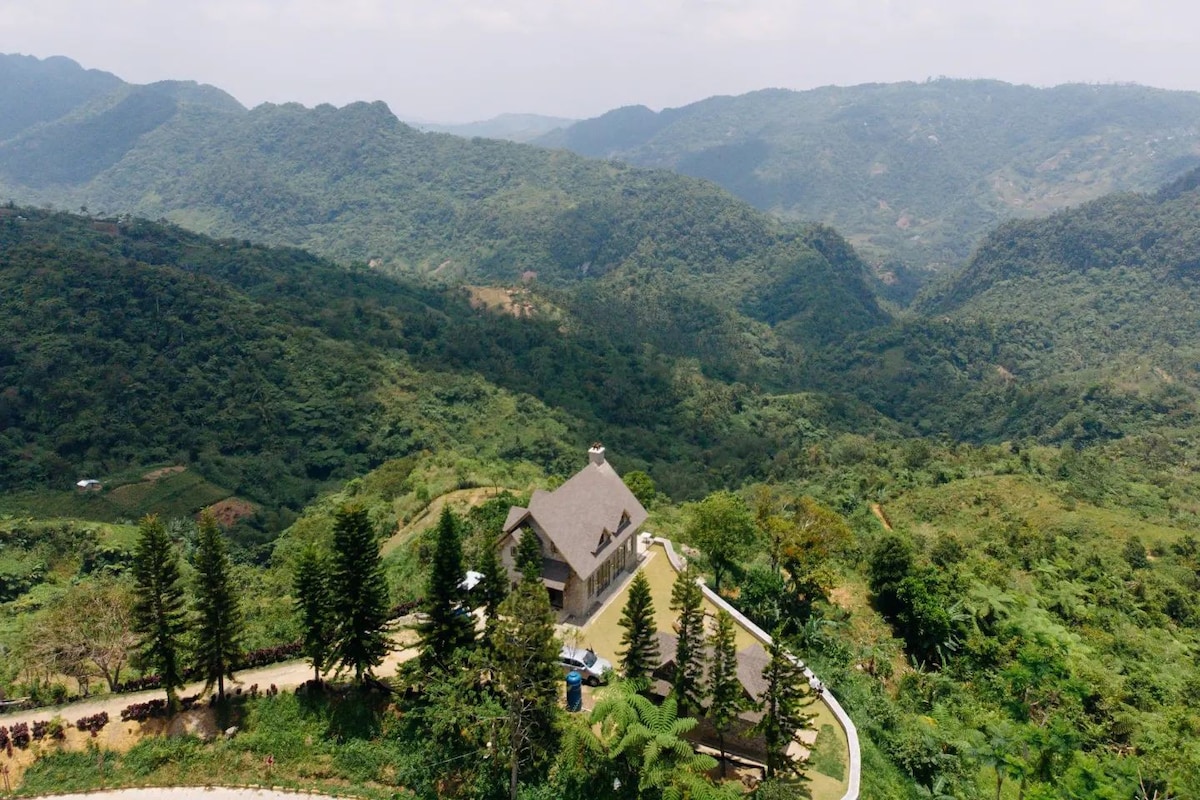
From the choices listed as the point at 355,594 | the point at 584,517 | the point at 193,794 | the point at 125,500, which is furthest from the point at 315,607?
the point at 125,500

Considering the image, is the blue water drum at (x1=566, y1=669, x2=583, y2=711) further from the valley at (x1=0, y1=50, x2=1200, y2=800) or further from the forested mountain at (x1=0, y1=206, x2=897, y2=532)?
the forested mountain at (x1=0, y1=206, x2=897, y2=532)

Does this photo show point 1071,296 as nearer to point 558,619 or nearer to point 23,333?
point 558,619

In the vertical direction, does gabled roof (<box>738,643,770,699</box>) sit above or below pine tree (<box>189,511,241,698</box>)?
below

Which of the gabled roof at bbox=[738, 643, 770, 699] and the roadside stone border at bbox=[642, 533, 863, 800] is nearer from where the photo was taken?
the roadside stone border at bbox=[642, 533, 863, 800]

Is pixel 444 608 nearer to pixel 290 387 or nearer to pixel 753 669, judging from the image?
pixel 753 669

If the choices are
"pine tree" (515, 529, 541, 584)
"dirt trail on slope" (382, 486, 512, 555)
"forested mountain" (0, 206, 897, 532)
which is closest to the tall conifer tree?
"pine tree" (515, 529, 541, 584)

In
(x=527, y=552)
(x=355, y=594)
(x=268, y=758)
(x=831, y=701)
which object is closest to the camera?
(x=268, y=758)
